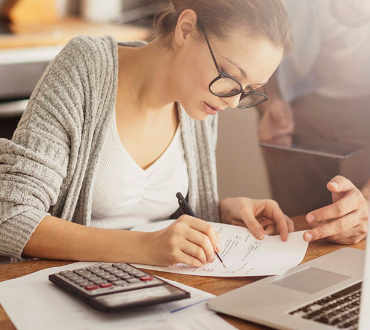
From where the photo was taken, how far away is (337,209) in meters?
1.03

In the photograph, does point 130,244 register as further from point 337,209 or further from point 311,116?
point 311,116

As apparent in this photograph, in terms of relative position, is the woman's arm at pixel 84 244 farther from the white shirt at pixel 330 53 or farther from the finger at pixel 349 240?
the white shirt at pixel 330 53

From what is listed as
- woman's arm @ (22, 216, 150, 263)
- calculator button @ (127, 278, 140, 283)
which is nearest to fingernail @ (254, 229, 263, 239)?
woman's arm @ (22, 216, 150, 263)

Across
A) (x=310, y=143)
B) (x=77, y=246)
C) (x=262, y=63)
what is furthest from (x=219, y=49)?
(x=310, y=143)

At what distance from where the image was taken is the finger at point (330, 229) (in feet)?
3.27

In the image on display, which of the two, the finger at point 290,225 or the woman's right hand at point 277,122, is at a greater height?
the woman's right hand at point 277,122

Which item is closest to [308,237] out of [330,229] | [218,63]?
[330,229]

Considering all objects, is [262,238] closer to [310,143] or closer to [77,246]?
[77,246]

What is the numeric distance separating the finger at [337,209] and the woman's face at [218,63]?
0.27 m

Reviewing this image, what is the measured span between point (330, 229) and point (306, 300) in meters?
0.32

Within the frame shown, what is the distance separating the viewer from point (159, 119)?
131 cm

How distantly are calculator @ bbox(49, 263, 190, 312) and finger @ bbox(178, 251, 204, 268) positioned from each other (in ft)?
0.33

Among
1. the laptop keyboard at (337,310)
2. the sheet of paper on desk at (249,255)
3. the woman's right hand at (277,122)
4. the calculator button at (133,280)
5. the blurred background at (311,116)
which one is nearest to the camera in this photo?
the laptop keyboard at (337,310)

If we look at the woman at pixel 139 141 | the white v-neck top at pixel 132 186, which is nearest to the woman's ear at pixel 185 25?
the woman at pixel 139 141
